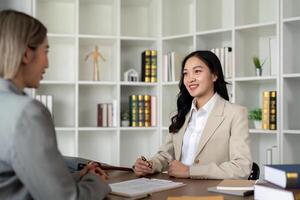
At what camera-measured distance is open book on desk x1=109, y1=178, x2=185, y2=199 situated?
62.6 inches

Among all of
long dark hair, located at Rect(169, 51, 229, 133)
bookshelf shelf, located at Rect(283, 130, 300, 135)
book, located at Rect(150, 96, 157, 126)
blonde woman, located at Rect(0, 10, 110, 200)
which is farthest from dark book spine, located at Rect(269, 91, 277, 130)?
blonde woman, located at Rect(0, 10, 110, 200)

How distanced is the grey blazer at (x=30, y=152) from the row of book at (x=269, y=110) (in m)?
2.52

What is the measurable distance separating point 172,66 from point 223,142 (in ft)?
5.76

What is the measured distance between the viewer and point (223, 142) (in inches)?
94.5

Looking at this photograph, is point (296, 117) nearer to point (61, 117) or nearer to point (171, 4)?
point (171, 4)

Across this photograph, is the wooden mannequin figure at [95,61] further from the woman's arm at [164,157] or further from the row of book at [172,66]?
the woman's arm at [164,157]

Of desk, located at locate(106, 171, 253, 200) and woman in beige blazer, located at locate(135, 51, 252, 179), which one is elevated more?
woman in beige blazer, located at locate(135, 51, 252, 179)

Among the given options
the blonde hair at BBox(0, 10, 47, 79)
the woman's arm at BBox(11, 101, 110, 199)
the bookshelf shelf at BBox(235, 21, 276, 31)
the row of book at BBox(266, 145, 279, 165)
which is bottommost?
the row of book at BBox(266, 145, 279, 165)

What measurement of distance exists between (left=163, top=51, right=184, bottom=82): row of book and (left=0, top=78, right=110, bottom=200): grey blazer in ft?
Answer: 9.60

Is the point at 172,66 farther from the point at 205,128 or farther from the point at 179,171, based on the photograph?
the point at 179,171

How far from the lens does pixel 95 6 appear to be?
14.3 feet

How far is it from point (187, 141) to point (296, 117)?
134 cm

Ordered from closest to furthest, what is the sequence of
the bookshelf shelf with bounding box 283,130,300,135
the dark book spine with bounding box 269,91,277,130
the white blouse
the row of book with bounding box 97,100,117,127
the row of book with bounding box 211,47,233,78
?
the white blouse
the bookshelf shelf with bounding box 283,130,300,135
the dark book spine with bounding box 269,91,277,130
the row of book with bounding box 211,47,233,78
the row of book with bounding box 97,100,117,127

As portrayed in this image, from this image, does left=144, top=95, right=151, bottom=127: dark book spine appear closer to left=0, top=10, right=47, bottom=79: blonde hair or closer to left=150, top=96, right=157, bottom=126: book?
left=150, top=96, right=157, bottom=126: book
